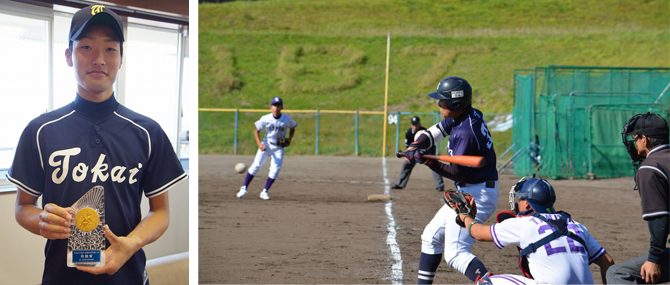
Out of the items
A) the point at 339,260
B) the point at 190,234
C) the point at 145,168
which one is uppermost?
the point at 145,168

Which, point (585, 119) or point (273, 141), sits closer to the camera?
point (273, 141)

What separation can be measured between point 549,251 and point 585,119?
45.0ft

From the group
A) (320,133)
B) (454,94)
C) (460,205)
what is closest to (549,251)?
(460,205)

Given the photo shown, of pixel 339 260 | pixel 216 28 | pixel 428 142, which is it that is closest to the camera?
pixel 428 142

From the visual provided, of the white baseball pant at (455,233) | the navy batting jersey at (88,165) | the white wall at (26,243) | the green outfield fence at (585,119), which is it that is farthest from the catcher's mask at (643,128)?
the green outfield fence at (585,119)

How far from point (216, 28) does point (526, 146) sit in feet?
86.0

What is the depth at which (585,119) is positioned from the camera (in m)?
17.7

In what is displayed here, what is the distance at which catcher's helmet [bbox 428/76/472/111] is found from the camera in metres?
6.09

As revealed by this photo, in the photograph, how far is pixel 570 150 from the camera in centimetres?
1781

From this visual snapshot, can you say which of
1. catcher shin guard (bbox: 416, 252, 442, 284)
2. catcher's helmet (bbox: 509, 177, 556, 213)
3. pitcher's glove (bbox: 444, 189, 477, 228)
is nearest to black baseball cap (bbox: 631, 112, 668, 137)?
catcher's helmet (bbox: 509, 177, 556, 213)

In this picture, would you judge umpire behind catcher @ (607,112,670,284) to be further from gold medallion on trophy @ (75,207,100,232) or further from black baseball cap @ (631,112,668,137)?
gold medallion on trophy @ (75,207,100,232)

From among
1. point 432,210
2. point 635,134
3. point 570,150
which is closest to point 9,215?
point 635,134

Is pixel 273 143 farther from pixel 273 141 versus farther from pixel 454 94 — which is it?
pixel 454 94

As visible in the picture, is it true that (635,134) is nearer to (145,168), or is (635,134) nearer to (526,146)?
(145,168)
